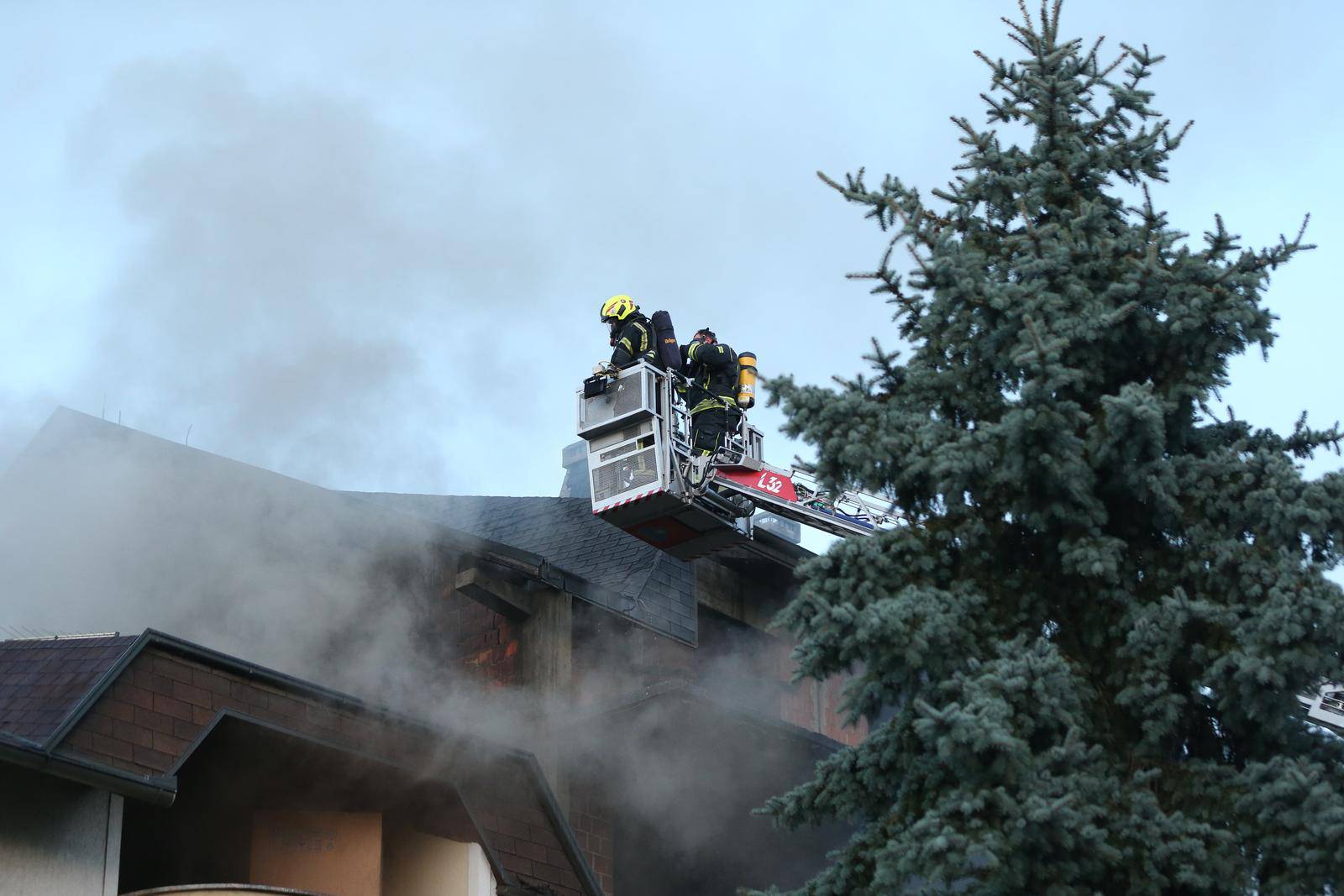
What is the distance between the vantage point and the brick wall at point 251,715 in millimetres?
9164

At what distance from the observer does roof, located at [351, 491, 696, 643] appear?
1574cm

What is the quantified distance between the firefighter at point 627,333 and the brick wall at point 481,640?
8.48ft

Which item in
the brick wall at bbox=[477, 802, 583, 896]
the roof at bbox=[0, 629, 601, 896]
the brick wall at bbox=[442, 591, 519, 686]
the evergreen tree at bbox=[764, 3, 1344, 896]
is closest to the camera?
the evergreen tree at bbox=[764, 3, 1344, 896]

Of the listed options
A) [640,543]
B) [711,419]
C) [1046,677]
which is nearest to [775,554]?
[640,543]

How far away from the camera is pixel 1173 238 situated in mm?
9109

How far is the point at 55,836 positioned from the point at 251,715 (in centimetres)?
139

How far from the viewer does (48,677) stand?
9516 mm

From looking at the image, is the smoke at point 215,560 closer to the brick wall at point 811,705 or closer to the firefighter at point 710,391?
the firefighter at point 710,391

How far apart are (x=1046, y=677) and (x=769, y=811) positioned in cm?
177

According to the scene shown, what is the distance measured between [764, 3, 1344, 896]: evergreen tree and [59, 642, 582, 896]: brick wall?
2868 mm

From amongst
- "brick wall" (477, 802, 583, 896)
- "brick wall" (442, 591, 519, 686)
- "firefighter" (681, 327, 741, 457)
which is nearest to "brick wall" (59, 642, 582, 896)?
"brick wall" (477, 802, 583, 896)

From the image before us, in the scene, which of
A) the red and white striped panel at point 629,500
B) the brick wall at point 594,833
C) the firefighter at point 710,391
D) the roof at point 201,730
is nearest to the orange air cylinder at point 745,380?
the firefighter at point 710,391

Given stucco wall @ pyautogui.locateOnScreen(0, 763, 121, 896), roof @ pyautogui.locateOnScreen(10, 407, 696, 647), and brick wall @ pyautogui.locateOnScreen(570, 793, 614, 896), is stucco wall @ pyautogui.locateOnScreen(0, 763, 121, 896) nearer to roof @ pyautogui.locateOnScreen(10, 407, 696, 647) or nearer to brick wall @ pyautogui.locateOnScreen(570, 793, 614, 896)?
roof @ pyautogui.locateOnScreen(10, 407, 696, 647)

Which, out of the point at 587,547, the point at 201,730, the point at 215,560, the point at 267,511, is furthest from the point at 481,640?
the point at 201,730
